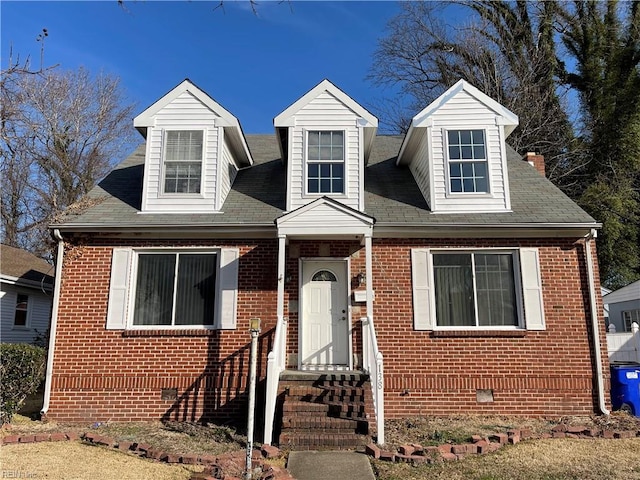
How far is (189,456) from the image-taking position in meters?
5.61

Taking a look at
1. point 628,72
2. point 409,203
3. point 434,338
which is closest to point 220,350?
point 434,338

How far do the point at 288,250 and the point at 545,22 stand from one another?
964 inches

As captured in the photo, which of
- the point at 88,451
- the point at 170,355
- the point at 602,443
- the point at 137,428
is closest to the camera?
the point at 88,451

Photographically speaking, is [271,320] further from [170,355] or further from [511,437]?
[511,437]

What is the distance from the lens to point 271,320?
8.20 metres

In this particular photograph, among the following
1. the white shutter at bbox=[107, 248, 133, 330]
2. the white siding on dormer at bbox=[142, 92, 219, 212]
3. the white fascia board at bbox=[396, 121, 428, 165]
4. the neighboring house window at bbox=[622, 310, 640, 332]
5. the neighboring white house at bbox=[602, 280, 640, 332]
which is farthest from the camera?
the neighboring house window at bbox=[622, 310, 640, 332]

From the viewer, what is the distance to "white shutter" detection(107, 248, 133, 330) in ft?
26.5

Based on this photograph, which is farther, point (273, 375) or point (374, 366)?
point (374, 366)

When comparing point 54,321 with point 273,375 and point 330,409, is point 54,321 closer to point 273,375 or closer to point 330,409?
point 273,375

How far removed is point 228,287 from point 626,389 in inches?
287

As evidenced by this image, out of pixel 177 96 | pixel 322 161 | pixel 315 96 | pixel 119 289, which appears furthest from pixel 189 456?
pixel 315 96

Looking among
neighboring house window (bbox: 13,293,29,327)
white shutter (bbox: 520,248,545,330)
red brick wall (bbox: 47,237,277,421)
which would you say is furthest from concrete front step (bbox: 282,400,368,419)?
neighboring house window (bbox: 13,293,29,327)

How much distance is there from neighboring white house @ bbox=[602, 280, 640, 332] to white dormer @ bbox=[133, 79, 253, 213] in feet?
51.4

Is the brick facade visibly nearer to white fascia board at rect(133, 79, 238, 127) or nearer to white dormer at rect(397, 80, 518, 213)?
white dormer at rect(397, 80, 518, 213)
